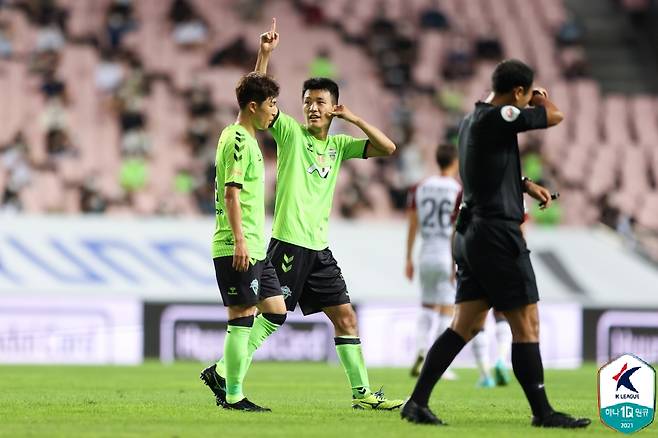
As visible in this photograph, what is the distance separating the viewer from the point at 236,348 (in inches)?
334

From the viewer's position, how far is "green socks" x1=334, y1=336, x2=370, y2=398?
356 inches

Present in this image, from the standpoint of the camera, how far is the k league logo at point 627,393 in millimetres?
7179

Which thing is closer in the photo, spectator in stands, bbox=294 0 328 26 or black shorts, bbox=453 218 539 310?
black shorts, bbox=453 218 539 310

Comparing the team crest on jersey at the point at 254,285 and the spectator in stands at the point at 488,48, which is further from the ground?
the spectator in stands at the point at 488,48

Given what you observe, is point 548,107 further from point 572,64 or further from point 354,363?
point 572,64

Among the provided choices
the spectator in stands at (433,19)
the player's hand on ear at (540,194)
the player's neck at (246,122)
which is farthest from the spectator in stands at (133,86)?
the player's hand on ear at (540,194)

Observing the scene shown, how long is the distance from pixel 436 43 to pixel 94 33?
616 cm

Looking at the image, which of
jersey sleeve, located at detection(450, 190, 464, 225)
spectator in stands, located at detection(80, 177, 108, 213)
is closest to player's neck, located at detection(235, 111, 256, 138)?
jersey sleeve, located at detection(450, 190, 464, 225)

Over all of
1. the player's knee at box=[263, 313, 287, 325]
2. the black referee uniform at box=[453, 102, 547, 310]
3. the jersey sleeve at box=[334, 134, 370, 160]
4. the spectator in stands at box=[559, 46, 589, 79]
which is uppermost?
the spectator in stands at box=[559, 46, 589, 79]

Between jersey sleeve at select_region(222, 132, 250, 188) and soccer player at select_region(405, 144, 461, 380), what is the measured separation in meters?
4.61

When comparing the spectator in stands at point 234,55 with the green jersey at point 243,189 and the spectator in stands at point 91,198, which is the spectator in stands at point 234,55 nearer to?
the spectator in stands at point 91,198

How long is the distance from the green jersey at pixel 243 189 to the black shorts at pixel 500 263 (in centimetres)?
144

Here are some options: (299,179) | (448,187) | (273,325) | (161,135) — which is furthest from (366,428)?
(161,135)

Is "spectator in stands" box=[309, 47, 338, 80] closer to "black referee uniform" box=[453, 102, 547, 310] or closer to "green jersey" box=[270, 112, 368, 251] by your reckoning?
"green jersey" box=[270, 112, 368, 251]
